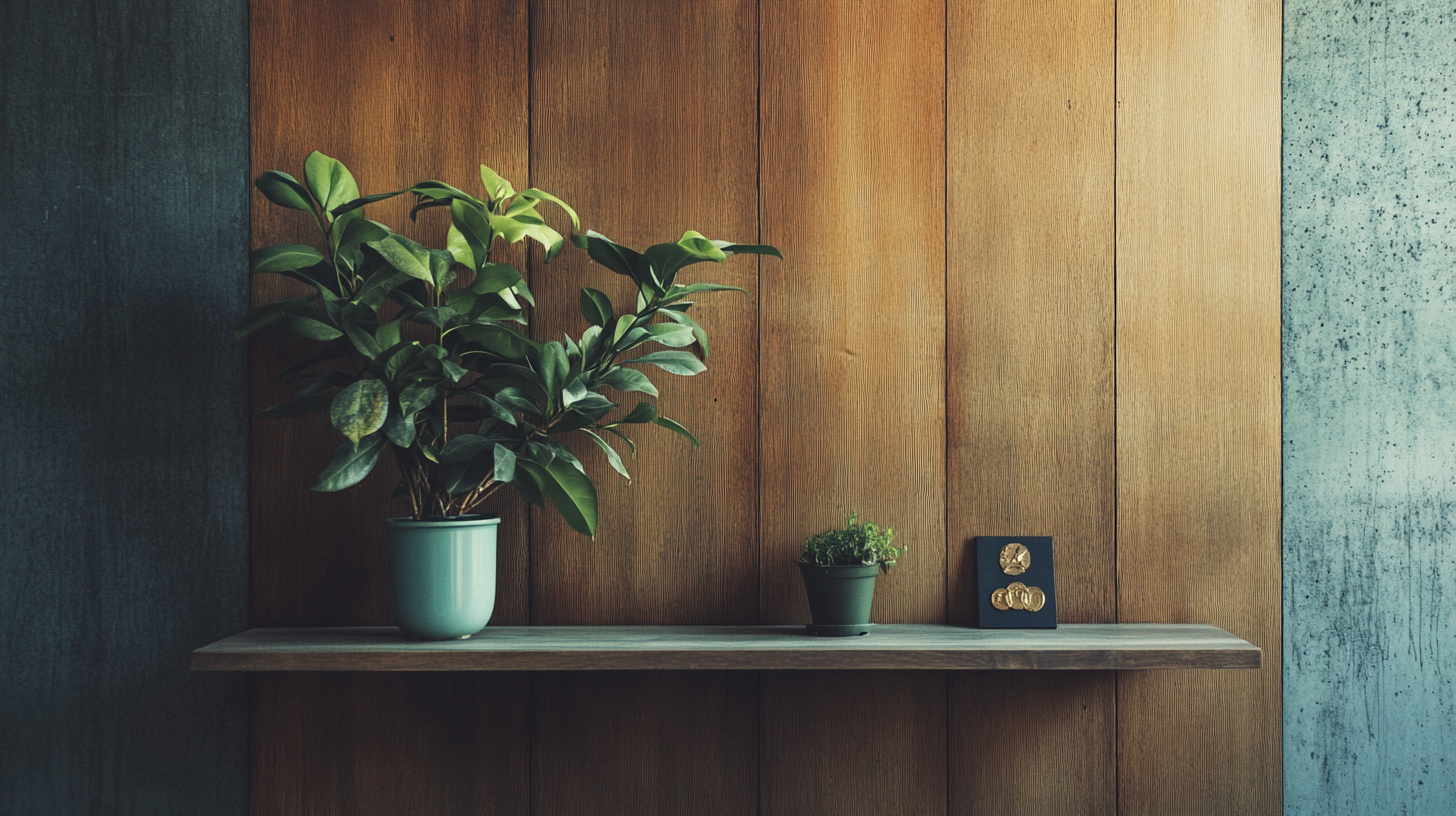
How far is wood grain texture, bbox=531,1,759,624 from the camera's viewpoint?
1582mm

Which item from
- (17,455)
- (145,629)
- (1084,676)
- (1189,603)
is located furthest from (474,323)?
(1189,603)

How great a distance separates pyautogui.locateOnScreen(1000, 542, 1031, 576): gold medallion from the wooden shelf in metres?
0.16

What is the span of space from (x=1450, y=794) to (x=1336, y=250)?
3.48 ft

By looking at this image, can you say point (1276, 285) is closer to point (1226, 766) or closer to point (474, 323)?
point (1226, 766)

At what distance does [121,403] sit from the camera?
1.30m

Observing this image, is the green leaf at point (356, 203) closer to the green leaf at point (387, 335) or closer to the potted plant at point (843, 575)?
the green leaf at point (387, 335)

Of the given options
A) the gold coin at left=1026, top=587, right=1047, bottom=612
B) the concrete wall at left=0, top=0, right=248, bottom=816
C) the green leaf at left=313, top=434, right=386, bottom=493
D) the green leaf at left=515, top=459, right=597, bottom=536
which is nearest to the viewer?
the concrete wall at left=0, top=0, right=248, bottom=816

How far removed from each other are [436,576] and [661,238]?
0.75m

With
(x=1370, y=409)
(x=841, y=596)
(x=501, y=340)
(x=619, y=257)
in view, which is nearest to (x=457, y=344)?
(x=501, y=340)

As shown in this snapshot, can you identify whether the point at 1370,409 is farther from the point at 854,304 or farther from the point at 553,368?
the point at 553,368

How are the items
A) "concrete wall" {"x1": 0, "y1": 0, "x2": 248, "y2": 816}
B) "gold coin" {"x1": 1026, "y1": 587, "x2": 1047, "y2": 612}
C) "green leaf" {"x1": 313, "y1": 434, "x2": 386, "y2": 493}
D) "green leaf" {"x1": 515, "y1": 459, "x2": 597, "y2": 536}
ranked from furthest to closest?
"gold coin" {"x1": 1026, "y1": 587, "x2": 1047, "y2": 612}, "green leaf" {"x1": 515, "y1": 459, "x2": 597, "y2": 536}, "green leaf" {"x1": 313, "y1": 434, "x2": 386, "y2": 493}, "concrete wall" {"x1": 0, "y1": 0, "x2": 248, "y2": 816}

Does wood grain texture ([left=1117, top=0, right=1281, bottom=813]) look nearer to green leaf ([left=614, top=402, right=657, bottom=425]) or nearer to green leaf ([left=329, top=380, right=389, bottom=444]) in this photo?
green leaf ([left=614, top=402, right=657, bottom=425])

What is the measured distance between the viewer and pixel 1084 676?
158 cm

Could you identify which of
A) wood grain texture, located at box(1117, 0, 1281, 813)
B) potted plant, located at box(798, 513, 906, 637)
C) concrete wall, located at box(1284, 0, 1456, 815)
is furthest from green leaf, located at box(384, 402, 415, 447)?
concrete wall, located at box(1284, 0, 1456, 815)
